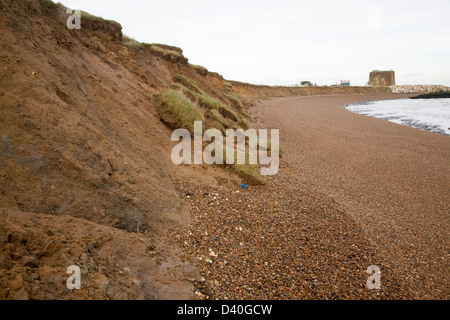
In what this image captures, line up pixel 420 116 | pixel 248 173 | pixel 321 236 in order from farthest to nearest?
1. pixel 420 116
2. pixel 248 173
3. pixel 321 236

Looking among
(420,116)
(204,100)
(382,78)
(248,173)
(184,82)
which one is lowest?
(248,173)

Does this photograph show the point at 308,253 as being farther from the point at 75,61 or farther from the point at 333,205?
the point at 75,61

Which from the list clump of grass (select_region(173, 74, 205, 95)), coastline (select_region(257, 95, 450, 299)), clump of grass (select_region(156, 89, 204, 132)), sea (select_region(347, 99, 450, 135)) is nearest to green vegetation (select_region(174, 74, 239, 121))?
clump of grass (select_region(173, 74, 205, 95))

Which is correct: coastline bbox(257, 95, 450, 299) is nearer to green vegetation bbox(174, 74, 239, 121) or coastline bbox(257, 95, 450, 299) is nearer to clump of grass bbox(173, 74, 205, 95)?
green vegetation bbox(174, 74, 239, 121)

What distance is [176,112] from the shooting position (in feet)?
25.5

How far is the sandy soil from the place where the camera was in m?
3.47

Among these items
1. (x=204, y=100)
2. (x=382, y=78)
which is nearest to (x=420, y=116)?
(x=204, y=100)

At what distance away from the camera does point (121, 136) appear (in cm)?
528

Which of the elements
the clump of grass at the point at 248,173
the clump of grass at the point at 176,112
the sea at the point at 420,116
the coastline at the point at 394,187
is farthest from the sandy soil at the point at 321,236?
the sea at the point at 420,116

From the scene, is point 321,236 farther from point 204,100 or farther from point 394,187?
point 204,100

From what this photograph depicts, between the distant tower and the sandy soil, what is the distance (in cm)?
12474

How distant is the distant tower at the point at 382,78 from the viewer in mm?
112562

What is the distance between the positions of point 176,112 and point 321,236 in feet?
16.9

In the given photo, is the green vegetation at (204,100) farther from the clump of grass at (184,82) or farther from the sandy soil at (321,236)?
the sandy soil at (321,236)
